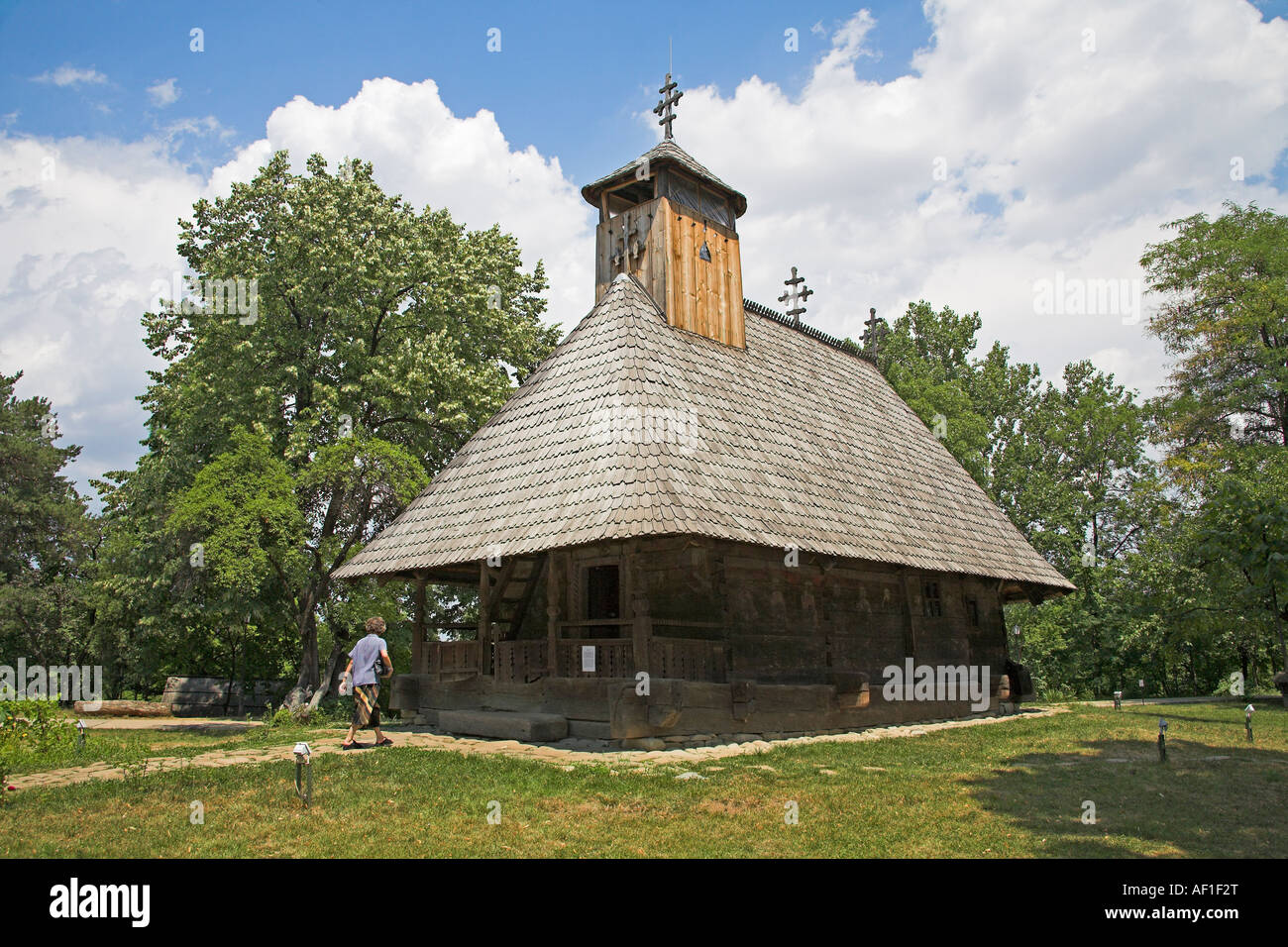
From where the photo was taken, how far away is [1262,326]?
28266 mm

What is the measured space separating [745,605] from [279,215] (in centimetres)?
1599

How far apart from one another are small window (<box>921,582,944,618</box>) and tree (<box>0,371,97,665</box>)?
29028mm

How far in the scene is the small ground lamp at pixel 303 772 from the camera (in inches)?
265

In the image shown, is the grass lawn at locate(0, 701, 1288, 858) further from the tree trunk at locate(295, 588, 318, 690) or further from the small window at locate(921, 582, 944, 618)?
the tree trunk at locate(295, 588, 318, 690)

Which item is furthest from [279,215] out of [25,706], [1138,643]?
[1138,643]

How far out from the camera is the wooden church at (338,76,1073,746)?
1209 centimetres

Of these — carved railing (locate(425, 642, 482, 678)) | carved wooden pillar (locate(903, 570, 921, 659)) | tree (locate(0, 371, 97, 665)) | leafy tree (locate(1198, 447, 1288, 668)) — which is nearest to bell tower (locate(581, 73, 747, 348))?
carved wooden pillar (locate(903, 570, 921, 659))

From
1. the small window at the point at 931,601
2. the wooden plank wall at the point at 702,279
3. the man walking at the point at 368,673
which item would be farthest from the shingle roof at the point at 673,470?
the man walking at the point at 368,673

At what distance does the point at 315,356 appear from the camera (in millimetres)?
22078

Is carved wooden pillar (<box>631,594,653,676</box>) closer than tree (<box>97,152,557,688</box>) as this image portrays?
Yes

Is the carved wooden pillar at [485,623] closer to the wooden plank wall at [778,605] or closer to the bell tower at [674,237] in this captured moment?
the wooden plank wall at [778,605]

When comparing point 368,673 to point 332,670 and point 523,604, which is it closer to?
point 523,604

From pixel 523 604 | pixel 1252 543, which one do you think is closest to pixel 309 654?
pixel 523 604
